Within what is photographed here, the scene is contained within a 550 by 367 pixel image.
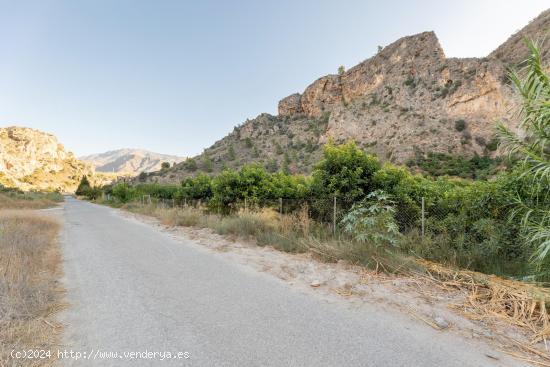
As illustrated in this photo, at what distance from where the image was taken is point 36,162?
355 feet

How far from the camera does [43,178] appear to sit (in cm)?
10419

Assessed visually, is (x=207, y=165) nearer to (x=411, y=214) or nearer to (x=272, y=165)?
(x=272, y=165)

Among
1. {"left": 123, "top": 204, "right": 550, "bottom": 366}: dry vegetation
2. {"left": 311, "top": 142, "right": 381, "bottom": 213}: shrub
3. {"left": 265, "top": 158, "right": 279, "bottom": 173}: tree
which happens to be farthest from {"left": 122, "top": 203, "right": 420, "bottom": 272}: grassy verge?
A: {"left": 265, "top": 158, "right": 279, "bottom": 173}: tree

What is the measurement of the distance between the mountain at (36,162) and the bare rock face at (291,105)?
85280 mm

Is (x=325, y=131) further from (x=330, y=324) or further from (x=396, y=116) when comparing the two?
(x=330, y=324)

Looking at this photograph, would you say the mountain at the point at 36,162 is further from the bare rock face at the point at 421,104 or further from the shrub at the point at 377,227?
the shrub at the point at 377,227

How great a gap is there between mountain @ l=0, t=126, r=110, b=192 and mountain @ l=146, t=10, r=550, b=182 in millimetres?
72752

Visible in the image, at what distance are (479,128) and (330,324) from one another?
54.5m

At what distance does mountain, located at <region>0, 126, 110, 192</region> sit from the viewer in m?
92.4

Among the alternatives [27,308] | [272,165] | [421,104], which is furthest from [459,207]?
[421,104]

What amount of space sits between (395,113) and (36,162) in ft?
470

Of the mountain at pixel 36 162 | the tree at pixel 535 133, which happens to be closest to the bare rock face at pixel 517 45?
the tree at pixel 535 133

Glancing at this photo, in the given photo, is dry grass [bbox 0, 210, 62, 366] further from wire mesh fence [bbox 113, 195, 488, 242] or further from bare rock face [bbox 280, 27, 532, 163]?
bare rock face [bbox 280, 27, 532, 163]

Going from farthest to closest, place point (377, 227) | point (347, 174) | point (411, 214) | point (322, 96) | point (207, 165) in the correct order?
Answer: 1. point (322, 96)
2. point (207, 165)
3. point (347, 174)
4. point (411, 214)
5. point (377, 227)
